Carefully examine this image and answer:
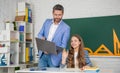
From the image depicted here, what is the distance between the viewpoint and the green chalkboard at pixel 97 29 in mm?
4164

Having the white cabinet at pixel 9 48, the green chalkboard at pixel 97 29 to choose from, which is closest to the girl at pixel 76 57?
the green chalkboard at pixel 97 29

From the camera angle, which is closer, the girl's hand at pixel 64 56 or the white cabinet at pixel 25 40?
the girl's hand at pixel 64 56

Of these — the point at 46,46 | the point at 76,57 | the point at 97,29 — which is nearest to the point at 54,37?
the point at 46,46

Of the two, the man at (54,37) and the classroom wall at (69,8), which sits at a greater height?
the classroom wall at (69,8)

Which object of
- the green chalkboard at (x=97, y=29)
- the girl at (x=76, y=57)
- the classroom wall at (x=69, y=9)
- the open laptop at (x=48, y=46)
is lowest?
the girl at (x=76, y=57)

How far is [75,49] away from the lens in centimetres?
287

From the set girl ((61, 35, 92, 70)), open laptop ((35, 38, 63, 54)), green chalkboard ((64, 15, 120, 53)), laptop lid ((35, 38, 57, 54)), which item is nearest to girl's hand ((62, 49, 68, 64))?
girl ((61, 35, 92, 70))

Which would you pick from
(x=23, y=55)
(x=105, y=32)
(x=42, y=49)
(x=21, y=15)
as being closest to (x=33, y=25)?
(x=21, y=15)

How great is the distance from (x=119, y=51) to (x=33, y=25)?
215cm

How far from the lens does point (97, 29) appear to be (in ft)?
14.1

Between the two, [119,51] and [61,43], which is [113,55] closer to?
[119,51]

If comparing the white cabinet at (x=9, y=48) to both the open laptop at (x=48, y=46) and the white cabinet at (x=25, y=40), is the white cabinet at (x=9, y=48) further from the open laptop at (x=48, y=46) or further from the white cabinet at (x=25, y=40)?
the open laptop at (x=48, y=46)

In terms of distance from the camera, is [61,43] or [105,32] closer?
[61,43]

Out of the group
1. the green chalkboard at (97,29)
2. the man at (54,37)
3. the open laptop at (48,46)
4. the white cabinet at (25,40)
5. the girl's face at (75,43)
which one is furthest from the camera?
the white cabinet at (25,40)
